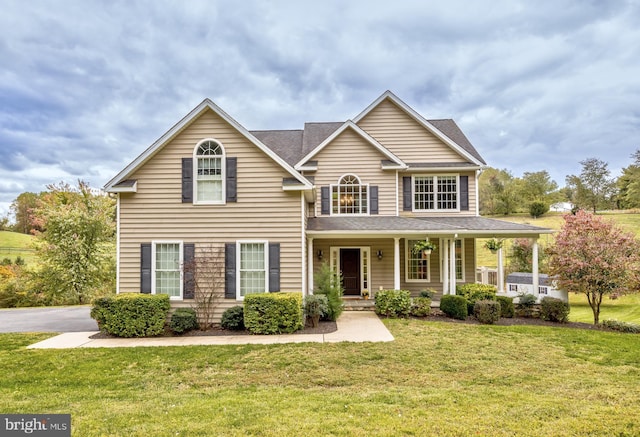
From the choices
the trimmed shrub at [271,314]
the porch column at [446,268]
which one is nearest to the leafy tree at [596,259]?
the porch column at [446,268]

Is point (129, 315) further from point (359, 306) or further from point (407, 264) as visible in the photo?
point (407, 264)

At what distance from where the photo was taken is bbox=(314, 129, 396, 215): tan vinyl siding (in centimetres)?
1462

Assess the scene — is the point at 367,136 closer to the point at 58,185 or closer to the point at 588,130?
the point at 58,185

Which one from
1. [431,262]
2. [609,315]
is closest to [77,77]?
[431,262]

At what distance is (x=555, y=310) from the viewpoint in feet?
37.1

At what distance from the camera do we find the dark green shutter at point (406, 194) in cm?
1509

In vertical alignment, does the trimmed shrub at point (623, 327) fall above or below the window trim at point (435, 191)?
below

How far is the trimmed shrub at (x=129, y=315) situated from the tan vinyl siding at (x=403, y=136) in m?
11.4

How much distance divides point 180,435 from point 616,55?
30.7m

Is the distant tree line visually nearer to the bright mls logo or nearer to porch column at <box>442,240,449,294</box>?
porch column at <box>442,240,449,294</box>

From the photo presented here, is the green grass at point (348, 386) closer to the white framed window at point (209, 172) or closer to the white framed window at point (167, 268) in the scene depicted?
the white framed window at point (167, 268)

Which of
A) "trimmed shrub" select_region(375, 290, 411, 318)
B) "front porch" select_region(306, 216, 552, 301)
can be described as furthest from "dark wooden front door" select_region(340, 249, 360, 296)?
"trimmed shrub" select_region(375, 290, 411, 318)

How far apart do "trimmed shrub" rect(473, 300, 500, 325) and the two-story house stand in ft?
6.51

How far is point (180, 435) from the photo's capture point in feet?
13.5
